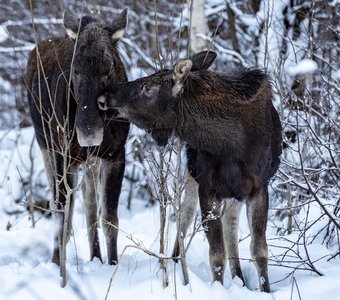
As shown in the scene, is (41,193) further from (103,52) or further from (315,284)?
(315,284)

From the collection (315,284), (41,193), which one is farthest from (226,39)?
(315,284)

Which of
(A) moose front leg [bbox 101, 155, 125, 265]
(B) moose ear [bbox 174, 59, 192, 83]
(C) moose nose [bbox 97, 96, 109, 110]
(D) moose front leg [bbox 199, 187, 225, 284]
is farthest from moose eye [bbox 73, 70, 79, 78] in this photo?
(D) moose front leg [bbox 199, 187, 225, 284]

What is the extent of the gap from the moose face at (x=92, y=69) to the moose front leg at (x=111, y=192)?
2.84ft

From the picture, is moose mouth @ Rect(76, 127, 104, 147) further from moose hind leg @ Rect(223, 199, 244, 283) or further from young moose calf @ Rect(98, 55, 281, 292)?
moose hind leg @ Rect(223, 199, 244, 283)

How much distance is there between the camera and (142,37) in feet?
50.5

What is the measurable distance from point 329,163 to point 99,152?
9.45 ft

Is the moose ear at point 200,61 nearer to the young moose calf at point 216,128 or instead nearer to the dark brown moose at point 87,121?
the young moose calf at point 216,128

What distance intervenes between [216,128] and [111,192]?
1662 millimetres

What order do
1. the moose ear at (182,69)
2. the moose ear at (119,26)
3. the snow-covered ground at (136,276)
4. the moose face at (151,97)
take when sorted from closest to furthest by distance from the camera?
the snow-covered ground at (136,276), the moose ear at (182,69), the moose face at (151,97), the moose ear at (119,26)

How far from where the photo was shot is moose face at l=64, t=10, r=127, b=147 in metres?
6.05

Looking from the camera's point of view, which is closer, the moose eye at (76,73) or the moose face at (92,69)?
the moose face at (92,69)

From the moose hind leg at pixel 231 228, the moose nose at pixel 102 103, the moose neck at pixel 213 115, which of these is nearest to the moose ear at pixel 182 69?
the moose neck at pixel 213 115

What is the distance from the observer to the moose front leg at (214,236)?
19.5 ft

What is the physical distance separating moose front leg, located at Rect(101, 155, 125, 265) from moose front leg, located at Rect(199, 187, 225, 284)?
134cm
